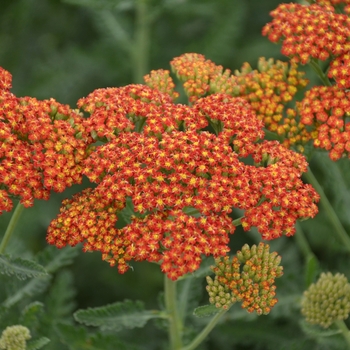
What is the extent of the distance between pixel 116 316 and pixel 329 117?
77.0 inches

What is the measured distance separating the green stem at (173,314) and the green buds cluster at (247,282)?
663 millimetres

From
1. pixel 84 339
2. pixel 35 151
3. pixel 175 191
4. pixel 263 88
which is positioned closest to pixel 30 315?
pixel 84 339

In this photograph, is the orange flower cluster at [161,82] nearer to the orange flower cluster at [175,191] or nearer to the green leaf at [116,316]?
the orange flower cluster at [175,191]

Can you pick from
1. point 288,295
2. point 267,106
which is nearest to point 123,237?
point 267,106

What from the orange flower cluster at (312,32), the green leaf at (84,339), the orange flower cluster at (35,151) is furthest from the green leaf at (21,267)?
the orange flower cluster at (312,32)

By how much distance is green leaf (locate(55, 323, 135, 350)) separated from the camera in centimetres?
408

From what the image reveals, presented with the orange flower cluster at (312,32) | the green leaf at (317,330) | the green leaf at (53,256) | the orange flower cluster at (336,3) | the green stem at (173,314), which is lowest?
the green leaf at (317,330)

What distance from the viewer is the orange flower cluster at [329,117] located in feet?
12.1

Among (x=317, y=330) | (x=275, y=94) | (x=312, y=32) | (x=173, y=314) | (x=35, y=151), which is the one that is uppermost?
(x=312, y=32)

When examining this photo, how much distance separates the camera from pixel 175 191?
3219 millimetres

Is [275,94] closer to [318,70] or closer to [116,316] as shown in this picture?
[318,70]

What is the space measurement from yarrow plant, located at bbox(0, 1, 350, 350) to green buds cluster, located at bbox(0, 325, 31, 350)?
104mm

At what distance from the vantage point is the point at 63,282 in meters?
4.60

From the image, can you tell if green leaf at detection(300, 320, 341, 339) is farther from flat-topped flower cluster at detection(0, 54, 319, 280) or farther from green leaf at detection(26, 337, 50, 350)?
green leaf at detection(26, 337, 50, 350)
